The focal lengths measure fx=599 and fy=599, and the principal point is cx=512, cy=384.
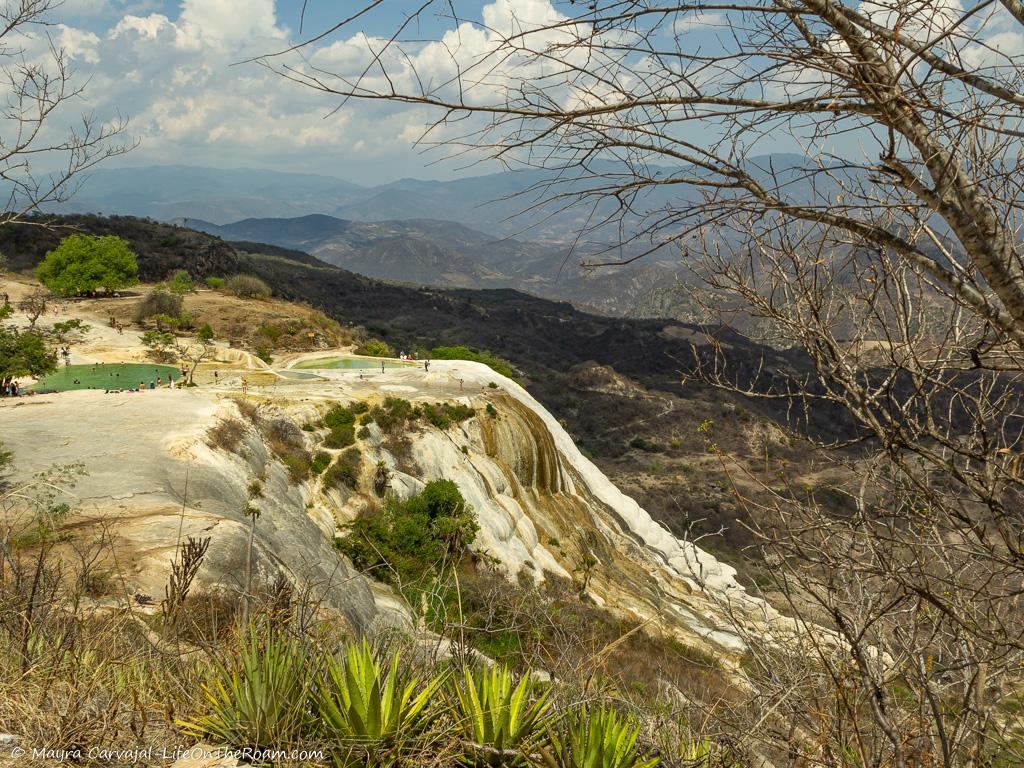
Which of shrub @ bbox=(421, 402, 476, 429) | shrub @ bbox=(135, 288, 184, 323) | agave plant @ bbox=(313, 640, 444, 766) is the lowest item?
shrub @ bbox=(421, 402, 476, 429)

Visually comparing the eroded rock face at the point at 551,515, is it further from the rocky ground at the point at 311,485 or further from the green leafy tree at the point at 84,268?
the green leafy tree at the point at 84,268

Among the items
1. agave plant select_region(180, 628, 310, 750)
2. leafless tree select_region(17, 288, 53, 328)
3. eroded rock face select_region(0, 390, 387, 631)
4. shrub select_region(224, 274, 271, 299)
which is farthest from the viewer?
shrub select_region(224, 274, 271, 299)

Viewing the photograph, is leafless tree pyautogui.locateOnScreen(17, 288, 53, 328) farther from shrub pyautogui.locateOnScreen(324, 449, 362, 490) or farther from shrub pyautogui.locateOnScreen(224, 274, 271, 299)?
shrub pyautogui.locateOnScreen(324, 449, 362, 490)

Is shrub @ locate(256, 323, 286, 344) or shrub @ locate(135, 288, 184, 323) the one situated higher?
shrub @ locate(135, 288, 184, 323)

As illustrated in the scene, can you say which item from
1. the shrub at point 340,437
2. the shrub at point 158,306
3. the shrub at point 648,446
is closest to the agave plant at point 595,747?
the shrub at point 340,437

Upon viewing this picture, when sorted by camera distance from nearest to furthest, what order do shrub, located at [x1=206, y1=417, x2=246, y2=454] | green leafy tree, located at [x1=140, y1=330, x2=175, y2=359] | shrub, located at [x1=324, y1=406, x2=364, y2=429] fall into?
shrub, located at [x1=206, y1=417, x2=246, y2=454]
shrub, located at [x1=324, y1=406, x2=364, y2=429]
green leafy tree, located at [x1=140, y1=330, x2=175, y2=359]

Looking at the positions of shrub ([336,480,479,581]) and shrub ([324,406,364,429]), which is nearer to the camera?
shrub ([336,480,479,581])

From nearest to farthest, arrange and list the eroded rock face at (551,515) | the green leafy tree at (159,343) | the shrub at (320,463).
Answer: the shrub at (320,463) < the eroded rock face at (551,515) < the green leafy tree at (159,343)

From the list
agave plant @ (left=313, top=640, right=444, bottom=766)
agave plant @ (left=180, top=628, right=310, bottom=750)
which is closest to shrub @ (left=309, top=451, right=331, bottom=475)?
agave plant @ (left=180, top=628, right=310, bottom=750)
